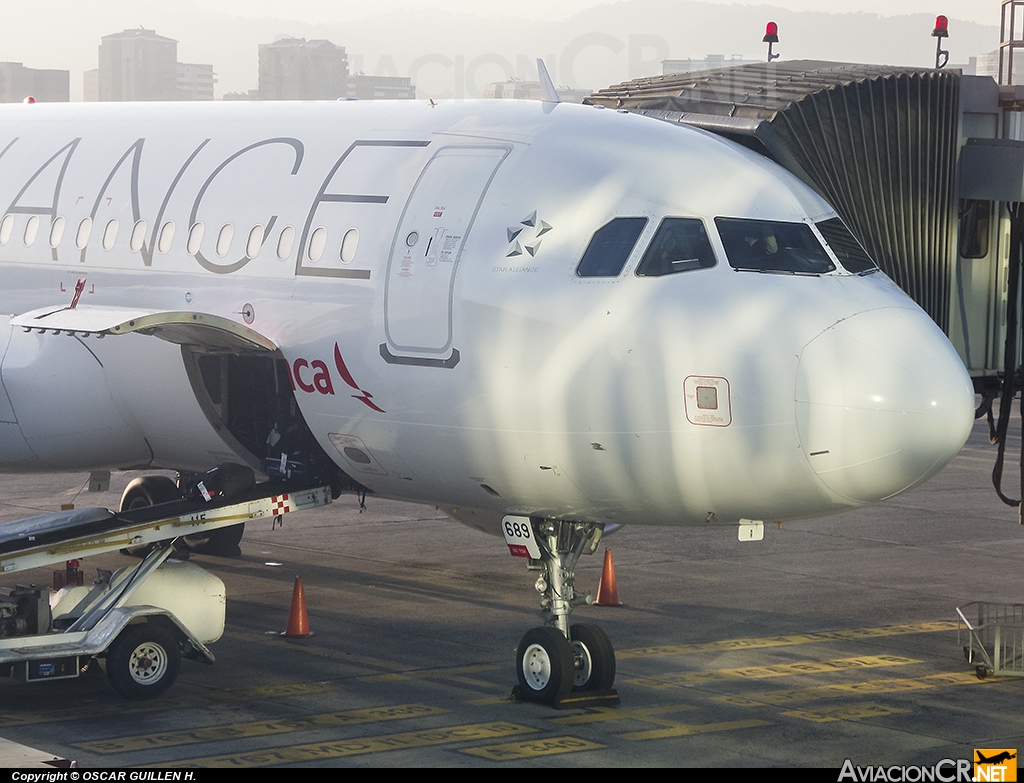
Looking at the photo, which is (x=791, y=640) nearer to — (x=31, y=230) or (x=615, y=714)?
(x=615, y=714)

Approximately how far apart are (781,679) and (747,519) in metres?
3.33

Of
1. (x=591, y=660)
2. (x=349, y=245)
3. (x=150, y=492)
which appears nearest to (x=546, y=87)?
(x=349, y=245)

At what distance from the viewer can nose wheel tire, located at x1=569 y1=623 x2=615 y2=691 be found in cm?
1560

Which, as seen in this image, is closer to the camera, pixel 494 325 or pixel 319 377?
pixel 494 325

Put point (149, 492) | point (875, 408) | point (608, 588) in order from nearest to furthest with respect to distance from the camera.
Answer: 1. point (875, 408)
2. point (608, 588)
3. point (149, 492)

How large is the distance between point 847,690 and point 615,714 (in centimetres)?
270

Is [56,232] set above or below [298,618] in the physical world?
above

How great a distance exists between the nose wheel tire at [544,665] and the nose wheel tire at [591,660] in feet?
0.88

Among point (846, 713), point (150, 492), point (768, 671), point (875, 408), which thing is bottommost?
point (768, 671)

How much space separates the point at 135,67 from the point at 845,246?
9368 cm

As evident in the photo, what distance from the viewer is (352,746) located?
14.1 m

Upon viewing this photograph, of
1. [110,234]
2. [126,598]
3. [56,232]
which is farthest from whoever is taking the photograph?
[56,232]

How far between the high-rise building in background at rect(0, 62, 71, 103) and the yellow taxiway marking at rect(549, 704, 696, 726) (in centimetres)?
7809

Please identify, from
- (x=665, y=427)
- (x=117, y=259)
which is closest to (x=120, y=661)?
(x=117, y=259)
